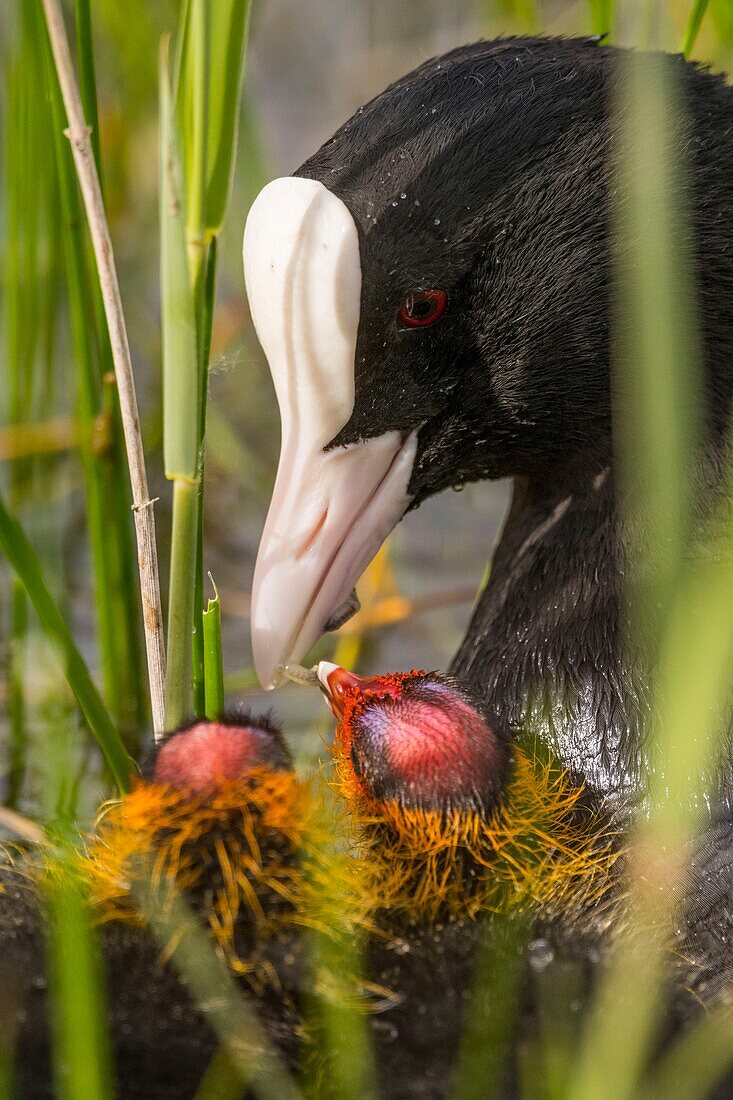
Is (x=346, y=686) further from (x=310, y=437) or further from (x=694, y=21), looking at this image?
(x=694, y=21)

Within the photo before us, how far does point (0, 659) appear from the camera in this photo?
276 cm

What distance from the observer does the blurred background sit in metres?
2.53

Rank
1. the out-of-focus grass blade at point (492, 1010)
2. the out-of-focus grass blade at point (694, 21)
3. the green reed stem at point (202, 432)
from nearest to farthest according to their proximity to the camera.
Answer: the out-of-focus grass blade at point (492, 1010) < the green reed stem at point (202, 432) < the out-of-focus grass blade at point (694, 21)

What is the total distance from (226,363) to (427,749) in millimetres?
752

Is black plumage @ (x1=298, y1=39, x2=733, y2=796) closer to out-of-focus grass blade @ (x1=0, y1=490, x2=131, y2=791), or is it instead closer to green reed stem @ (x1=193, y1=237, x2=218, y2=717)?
green reed stem @ (x1=193, y1=237, x2=218, y2=717)

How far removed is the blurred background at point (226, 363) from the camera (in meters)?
2.53

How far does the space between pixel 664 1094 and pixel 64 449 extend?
2030 millimetres

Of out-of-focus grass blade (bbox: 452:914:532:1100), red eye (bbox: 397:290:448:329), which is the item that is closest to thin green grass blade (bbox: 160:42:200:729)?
red eye (bbox: 397:290:448:329)

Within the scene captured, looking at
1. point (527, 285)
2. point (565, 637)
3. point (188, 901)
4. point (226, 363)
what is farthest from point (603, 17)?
point (188, 901)

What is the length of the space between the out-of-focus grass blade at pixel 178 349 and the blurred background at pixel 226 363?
14.2 inches

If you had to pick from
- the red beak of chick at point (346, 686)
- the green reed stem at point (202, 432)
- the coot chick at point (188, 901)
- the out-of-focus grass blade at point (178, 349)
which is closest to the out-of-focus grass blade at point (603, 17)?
the green reed stem at point (202, 432)

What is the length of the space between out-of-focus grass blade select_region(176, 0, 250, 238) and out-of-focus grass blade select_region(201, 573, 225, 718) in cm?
39

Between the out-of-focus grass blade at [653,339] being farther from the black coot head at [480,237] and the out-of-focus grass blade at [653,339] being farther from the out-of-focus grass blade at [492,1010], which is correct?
the out-of-focus grass blade at [492,1010]

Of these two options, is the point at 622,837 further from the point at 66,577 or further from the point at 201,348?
the point at 66,577
